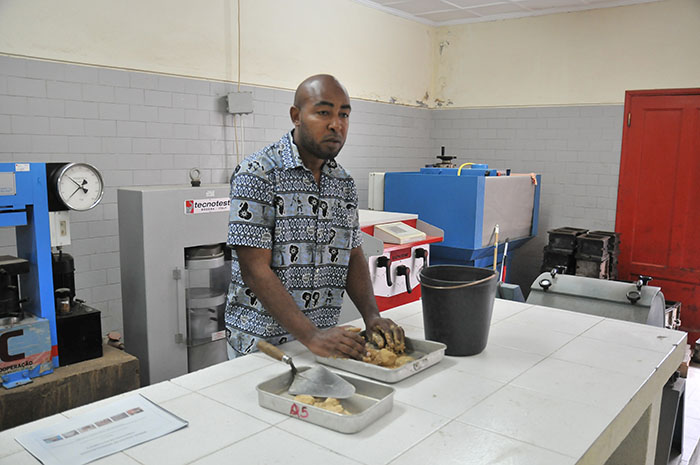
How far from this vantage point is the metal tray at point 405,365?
1575 mm

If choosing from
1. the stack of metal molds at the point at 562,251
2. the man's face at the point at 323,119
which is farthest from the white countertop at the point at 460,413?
the stack of metal molds at the point at 562,251

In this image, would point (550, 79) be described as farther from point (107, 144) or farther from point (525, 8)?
point (107, 144)

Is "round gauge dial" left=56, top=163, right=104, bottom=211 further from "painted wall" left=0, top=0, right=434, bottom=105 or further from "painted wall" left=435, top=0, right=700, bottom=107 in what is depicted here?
"painted wall" left=435, top=0, right=700, bottom=107

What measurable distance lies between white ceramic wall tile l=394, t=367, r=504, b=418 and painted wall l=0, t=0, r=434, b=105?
3.37m

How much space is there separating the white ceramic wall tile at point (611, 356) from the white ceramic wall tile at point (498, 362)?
0.12 m

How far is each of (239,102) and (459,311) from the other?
3438 mm

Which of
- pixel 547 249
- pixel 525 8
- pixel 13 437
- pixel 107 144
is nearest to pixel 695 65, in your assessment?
pixel 525 8

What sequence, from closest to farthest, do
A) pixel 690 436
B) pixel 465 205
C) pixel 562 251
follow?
pixel 690 436 → pixel 465 205 → pixel 562 251

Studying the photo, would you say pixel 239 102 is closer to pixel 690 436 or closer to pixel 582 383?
pixel 582 383

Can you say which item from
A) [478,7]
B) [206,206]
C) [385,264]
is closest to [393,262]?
[385,264]

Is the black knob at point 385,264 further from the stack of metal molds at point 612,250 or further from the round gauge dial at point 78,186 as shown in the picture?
the stack of metal molds at point 612,250

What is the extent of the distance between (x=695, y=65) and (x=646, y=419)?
466 cm

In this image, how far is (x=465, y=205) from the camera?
4.86 meters

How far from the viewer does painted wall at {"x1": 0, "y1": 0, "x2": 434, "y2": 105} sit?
3.67 metres
